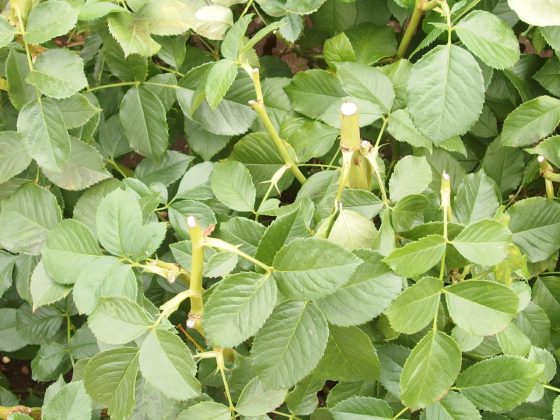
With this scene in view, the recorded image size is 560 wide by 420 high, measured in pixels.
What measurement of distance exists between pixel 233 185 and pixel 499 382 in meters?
0.43

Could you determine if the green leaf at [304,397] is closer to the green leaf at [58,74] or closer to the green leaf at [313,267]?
the green leaf at [313,267]

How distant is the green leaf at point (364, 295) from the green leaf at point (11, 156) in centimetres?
50

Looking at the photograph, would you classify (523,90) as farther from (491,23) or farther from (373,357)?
(373,357)

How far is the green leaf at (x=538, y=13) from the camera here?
77cm

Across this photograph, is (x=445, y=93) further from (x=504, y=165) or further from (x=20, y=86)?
(x=20, y=86)

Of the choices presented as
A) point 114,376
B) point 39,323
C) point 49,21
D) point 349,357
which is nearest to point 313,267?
point 349,357

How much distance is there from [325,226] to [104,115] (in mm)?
523

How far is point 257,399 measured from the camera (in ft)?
2.47

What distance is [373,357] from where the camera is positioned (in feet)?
2.36

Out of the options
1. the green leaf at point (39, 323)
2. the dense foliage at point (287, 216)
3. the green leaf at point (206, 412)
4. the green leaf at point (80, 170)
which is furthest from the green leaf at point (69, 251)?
the green leaf at point (39, 323)

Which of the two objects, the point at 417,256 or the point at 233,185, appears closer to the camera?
the point at 417,256

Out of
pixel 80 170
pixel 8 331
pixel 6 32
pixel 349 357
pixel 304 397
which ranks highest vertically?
pixel 6 32

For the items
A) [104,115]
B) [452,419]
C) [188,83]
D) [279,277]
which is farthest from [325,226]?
[104,115]

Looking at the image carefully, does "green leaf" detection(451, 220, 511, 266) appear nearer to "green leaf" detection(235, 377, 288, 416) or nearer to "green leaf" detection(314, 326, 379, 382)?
"green leaf" detection(314, 326, 379, 382)
